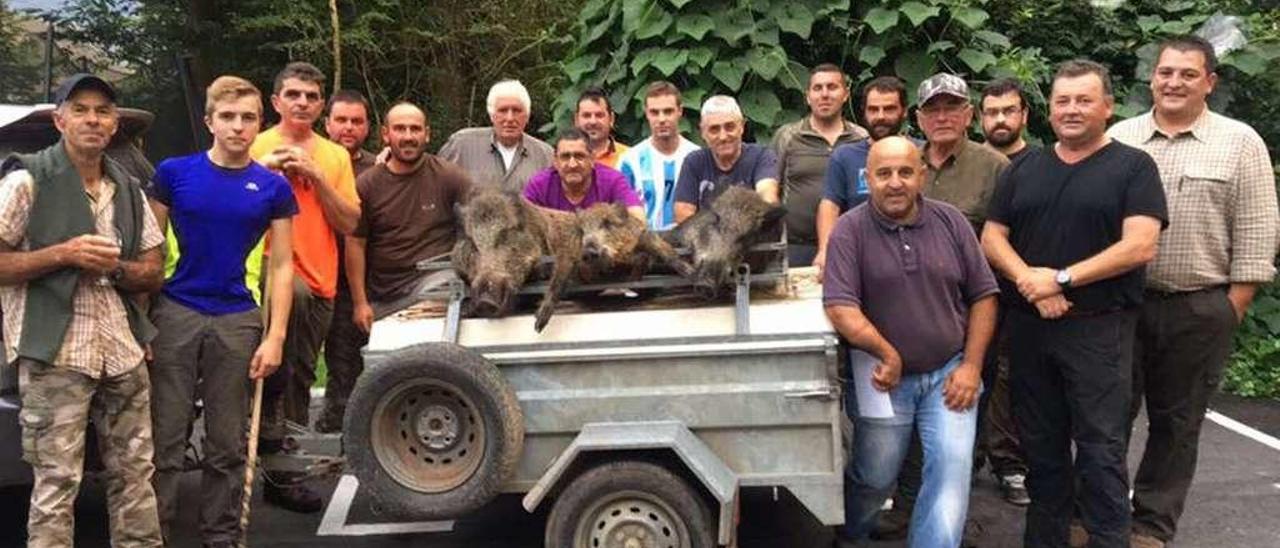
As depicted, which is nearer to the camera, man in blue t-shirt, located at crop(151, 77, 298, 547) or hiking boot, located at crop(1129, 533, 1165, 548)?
man in blue t-shirt, located at crop(151, 77, 298, 547)

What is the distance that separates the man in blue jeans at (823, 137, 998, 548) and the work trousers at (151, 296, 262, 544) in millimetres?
2550

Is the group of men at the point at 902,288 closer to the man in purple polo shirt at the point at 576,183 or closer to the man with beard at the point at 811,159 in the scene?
the man in purple polo shirt at the point at 576,183

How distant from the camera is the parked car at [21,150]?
4.58m

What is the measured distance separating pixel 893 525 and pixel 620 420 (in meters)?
1.79

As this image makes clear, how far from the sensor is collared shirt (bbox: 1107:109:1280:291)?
4684 mm

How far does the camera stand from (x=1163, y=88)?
4770mm

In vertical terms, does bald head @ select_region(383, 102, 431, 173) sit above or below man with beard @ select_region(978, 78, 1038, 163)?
below

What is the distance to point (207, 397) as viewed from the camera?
4.77 meters

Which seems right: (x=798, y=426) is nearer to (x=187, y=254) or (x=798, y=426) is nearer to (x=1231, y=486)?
(x=187, y=254)

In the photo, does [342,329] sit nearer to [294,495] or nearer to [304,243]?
[304,243]

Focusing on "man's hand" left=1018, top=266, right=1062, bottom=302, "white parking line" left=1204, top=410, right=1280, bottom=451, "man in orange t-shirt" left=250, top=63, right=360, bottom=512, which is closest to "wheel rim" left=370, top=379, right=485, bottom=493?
"man in orange t-shirt" left=250, top=63, right=360, bottom=512

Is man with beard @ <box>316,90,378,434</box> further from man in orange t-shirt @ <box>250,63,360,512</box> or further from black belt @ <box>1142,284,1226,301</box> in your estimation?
black belt @ <box>1142,284,1226,301</box>

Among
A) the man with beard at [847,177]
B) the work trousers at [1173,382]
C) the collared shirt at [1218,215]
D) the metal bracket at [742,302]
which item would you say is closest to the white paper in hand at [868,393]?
the metal bracket at [742,302]

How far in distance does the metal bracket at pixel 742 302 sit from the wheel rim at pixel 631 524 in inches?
28.4
